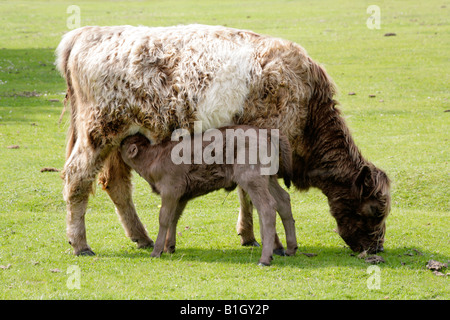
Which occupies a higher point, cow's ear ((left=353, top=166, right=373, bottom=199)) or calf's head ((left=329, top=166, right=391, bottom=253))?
cow's ear ((left=353, top=166, right=373, bottom=199))

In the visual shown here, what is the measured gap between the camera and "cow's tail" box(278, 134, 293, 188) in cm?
790

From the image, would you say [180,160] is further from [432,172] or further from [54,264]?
[432,172]

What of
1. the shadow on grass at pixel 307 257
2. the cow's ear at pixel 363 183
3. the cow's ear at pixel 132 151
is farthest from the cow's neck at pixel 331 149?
the cow's ear at pixel 132 151

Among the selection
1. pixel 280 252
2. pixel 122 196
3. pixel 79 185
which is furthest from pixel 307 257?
pixel 79 185

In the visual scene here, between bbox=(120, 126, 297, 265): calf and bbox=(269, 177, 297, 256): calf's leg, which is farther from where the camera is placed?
bbox=(269, 177, 297, 256): calf's leg

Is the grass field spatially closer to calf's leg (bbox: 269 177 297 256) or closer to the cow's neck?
calf's leg (bbox: 269 177 297 256)

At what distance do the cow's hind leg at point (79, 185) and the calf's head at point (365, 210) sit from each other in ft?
10.5

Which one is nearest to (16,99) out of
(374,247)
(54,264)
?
(54,264)

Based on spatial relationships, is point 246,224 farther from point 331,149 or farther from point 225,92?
point 225,92

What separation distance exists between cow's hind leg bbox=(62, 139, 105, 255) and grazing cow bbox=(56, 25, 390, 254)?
13 mm

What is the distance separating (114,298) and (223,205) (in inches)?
196

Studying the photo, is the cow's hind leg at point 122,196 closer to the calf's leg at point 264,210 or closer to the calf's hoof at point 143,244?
the calf's hoof at point 143,244

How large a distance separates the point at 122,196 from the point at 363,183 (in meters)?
3.32

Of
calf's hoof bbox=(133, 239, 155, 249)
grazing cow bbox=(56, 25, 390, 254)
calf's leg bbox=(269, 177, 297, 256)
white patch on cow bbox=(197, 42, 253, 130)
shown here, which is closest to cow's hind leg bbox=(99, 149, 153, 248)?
calf's hoof bbox=(133, 239, 155, 249)
